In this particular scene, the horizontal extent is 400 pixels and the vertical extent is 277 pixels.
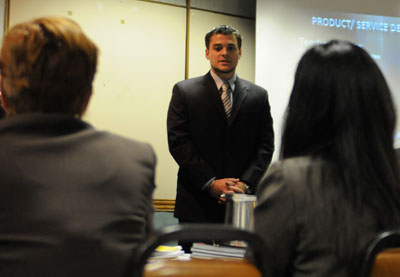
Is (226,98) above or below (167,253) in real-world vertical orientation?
above

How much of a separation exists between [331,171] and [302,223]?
0.46ft

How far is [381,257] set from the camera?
0.86 meters

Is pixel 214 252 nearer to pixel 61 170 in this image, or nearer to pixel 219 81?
pixel 61 170

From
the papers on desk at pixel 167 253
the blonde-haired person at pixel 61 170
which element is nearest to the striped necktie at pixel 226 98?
the papers on desk at pixel 167 253

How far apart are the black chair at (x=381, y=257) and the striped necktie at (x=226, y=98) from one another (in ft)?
6.33

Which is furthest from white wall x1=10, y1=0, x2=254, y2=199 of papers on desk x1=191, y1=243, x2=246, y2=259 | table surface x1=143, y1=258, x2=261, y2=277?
table surface x1=143, y1=258, x2=261, y2=277

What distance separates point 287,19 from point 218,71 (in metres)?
1.55

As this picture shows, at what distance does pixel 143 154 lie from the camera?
104 cm

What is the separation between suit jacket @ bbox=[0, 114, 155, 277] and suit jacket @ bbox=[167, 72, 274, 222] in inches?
62.9

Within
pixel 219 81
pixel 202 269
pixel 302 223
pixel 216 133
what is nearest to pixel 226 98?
pixel 219 81

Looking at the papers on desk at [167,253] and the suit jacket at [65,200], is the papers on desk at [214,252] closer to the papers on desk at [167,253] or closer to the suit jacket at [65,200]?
the papers on desk at [167,253]

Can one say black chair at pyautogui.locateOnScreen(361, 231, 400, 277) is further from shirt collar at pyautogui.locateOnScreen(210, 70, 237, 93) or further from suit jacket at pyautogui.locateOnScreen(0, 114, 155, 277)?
shirt collar at pyautogui.locateOnScreen(210, 70, 237, 93)

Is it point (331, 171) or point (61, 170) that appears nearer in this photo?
point (61, 170)

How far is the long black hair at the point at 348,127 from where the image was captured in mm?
1024
